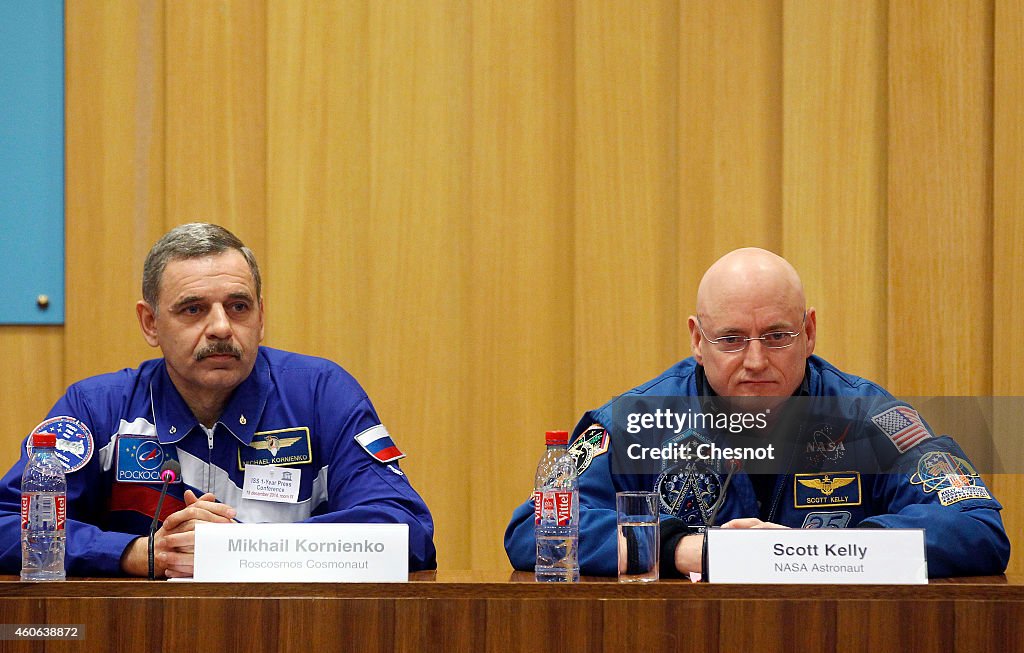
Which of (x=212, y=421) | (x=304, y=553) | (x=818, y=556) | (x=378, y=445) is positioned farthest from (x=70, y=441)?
(x=818, y=556)

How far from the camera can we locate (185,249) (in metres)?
2.30

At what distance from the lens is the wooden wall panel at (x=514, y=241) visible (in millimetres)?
3068

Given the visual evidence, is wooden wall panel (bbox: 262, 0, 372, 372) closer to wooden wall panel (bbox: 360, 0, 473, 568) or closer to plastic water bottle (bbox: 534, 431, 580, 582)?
wooden wall panel (bbox: 360, 0, 473, 568)

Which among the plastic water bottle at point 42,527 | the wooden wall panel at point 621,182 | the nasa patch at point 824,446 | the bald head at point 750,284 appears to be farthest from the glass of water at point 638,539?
the wooden wall panel at point 621,182

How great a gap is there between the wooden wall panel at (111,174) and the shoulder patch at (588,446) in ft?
5.19

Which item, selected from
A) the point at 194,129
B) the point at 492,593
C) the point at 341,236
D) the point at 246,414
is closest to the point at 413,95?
the point at 341,236

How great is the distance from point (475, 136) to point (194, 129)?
0.83m

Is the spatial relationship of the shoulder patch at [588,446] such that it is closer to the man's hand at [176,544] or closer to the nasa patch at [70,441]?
the man's hand at [176,544]

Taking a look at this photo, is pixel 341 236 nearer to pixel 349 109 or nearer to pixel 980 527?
pixel 349 109

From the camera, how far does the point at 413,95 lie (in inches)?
121

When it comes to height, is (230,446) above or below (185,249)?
below

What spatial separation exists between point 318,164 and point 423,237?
0.38 meters

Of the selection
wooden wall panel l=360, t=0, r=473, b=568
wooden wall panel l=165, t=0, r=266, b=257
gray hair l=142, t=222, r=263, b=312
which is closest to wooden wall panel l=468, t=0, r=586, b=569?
wooden wall panel l=360, t=0, r=473, b=568

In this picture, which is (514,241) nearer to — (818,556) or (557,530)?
(557,530)
